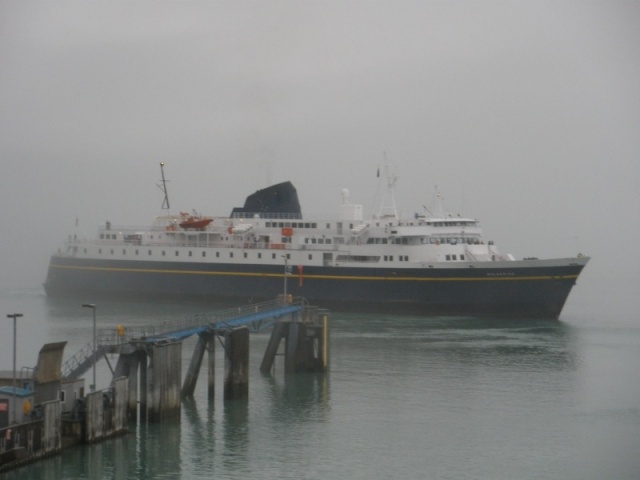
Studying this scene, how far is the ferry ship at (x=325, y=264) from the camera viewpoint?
46.1 meters

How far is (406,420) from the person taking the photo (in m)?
23.5

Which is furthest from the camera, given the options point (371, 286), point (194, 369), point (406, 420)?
point (371, 286)

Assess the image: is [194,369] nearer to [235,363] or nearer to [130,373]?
[235,363]

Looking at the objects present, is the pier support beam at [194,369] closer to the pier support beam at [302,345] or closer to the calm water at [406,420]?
the calm water at [406,420]

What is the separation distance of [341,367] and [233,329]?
701cm

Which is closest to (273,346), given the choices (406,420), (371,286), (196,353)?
(196,353)

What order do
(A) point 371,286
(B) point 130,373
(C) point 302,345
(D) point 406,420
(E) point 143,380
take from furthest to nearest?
(A) point 371,286
(C) point 302,345
(D) point 406,420
(E) point 143,380
(B) point 130,373

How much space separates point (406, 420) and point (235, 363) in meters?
4.40

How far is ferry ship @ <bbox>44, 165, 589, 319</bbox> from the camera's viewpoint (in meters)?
46.1

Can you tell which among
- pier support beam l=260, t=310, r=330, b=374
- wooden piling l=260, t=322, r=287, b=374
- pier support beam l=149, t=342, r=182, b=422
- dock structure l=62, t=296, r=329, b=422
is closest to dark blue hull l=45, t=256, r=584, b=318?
dock structure l=62, t=296, r=329, b=422

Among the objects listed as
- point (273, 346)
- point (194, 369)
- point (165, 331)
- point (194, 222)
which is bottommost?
point (194, 369)

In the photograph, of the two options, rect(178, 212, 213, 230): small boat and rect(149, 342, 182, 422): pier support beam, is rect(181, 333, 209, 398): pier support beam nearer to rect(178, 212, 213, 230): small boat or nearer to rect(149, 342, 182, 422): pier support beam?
rect(149, 342, 182, 422): pier support beam

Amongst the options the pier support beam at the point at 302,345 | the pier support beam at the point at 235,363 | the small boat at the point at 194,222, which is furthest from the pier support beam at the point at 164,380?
the small boat at the point at 194,222

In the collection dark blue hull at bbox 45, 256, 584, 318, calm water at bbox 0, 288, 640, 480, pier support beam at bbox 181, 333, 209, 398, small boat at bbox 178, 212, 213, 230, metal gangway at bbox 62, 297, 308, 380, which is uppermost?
small boat at bbox 178, 212, 213, 230
